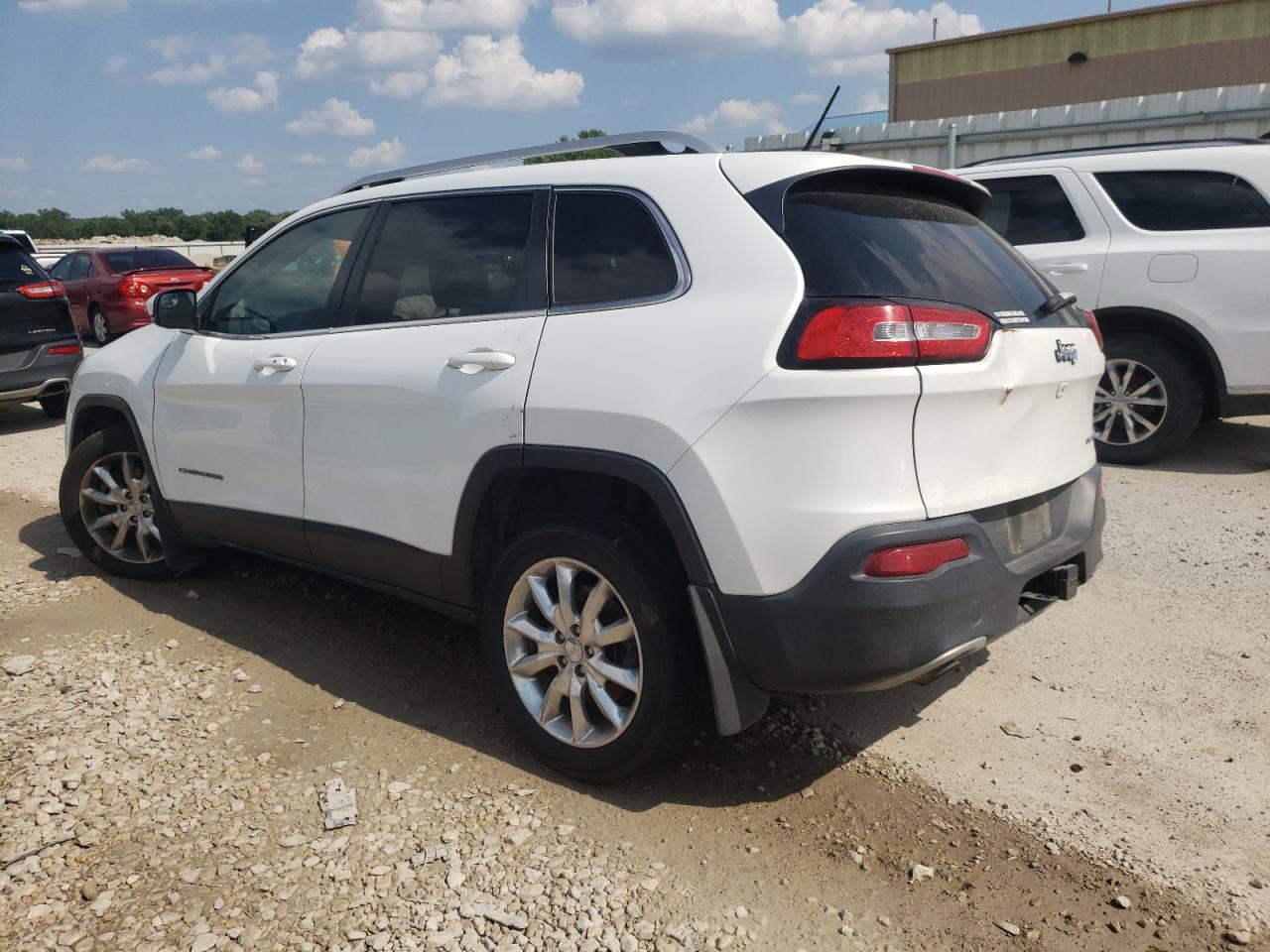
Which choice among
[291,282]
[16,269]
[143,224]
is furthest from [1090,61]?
[143,224]

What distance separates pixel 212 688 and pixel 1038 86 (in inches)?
1186

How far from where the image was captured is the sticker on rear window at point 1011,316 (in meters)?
Result: 2.96

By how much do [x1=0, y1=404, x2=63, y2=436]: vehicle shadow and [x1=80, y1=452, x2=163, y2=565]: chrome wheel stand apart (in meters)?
5.66

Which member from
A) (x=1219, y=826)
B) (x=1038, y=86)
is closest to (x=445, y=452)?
(x=1219, y=826)

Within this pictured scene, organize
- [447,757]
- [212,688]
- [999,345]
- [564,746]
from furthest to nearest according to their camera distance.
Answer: [212,688], [447,757], [564,746], [999,345]

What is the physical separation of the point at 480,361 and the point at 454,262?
53cm

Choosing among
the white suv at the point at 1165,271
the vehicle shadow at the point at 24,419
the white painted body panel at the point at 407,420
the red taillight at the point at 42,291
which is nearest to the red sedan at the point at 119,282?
the vehicle shadow at the point at 24,419

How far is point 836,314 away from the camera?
2645 mm

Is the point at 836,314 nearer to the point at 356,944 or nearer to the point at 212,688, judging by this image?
the point at 356,944

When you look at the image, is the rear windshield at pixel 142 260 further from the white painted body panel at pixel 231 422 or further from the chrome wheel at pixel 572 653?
the chrome wheel at pixel 572 653

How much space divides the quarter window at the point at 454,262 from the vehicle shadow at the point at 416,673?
1389 mm

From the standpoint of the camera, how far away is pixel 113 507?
517 centimetres

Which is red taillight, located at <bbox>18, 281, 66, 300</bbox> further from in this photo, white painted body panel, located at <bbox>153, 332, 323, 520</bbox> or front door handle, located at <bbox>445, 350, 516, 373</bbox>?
front door handle, located at <bbox>445, 350, 516, 373</bbox>

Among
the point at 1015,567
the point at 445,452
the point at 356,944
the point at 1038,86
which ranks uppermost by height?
the point at 1038,86
